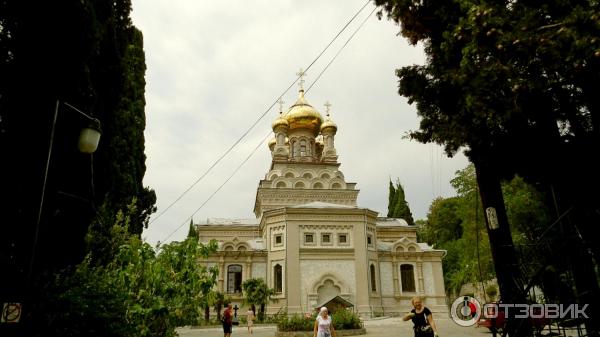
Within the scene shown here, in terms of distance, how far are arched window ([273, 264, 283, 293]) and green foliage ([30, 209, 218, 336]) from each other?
1775 centimetres

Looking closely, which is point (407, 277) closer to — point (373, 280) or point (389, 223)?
point (373, 280)

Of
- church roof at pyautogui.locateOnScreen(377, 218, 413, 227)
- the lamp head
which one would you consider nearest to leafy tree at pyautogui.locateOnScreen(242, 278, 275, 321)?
church roof at pyautogui.locateOnScreen(377, 218, 413, 227)

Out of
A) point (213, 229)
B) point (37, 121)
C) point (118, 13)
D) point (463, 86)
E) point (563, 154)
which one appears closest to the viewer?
point (37, 121)

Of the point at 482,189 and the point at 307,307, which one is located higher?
the point at 482,189

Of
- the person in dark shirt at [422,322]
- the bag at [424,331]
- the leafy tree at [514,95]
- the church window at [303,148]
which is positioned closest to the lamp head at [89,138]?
the leafy tree at [514,95]

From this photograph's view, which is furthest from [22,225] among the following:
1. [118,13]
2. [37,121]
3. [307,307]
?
[307,307]

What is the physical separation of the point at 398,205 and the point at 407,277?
20517 mm

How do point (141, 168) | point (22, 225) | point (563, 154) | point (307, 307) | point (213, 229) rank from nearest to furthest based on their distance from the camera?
point (22, 225), point (563, 154), point (141, 168), point (307, 307), point (213, 229)

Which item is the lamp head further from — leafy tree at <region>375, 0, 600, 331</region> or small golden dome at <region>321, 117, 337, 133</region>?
small golden dome at <region>321, 117, 337, 133</region>

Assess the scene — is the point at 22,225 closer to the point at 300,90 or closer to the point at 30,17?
the point at 30,17

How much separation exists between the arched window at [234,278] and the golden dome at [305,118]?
45.1 feet

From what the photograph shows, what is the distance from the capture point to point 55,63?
5926 mm

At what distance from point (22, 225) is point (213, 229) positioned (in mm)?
28187

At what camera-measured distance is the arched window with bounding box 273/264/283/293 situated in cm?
2652
